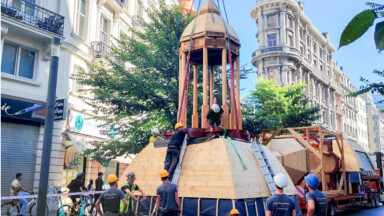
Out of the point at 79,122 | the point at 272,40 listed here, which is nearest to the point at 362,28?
the point at 79,122

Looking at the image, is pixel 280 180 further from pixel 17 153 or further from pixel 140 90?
pixel 17 153

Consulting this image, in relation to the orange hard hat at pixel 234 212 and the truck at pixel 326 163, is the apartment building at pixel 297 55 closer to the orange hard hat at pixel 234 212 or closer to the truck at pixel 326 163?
the truck at pixel 326 163

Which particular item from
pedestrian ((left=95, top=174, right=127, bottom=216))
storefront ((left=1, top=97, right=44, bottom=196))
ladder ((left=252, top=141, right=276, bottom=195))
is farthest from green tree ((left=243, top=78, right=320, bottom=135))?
pedestrian ((left=95, top=174, right=127, bottom=216))

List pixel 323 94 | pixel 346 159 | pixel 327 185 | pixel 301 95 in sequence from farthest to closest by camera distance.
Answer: pixel 323 94 → pixel 301 95 → pixel 346 159 → pixel 327 185

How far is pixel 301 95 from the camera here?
29.6 meters

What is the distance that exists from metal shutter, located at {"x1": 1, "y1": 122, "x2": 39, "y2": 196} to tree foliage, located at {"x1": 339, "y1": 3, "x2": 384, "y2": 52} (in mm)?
16709

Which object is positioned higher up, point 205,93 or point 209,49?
point 209,49

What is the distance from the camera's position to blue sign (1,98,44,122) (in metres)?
14.9

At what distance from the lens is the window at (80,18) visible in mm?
19812

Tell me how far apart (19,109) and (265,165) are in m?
11.7

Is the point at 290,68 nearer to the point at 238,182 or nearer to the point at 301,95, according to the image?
the point at 301,95

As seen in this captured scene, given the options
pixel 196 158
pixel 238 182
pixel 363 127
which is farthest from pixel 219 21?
pixel 363 127

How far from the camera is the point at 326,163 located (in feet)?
50.4

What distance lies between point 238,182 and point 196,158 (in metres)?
1.43
